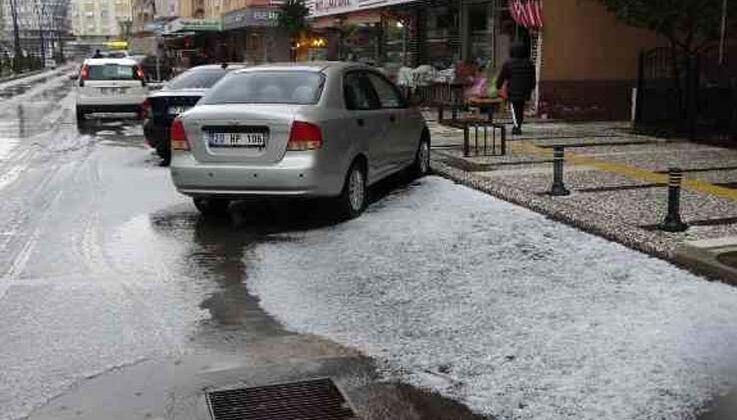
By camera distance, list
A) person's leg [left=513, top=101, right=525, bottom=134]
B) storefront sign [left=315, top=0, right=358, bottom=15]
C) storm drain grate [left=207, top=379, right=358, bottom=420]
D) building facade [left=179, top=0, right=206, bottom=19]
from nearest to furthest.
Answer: storm drain grate [left=207, top=379, right=358, bottom=420] < person's leg [left=513, top=101, right=525, bottom=134] < storefront sign [left=315, top=0, right=358, bottom=15] < building facade [left=179, top=0, right=206, bottom=19]

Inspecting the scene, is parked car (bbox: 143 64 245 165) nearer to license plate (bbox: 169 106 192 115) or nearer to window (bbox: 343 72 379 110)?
license plate (bbox: 169 106 192 115)

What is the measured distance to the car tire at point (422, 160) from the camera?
38.3ft

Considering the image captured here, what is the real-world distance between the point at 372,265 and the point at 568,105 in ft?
42.7

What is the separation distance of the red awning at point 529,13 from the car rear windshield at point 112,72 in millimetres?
9932


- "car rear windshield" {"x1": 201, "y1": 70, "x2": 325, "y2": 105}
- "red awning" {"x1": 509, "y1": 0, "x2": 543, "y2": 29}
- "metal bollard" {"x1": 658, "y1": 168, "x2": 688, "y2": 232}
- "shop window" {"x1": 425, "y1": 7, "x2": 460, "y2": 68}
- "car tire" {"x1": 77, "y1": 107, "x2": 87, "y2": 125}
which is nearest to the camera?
"metal bollard" {"x1": 658, "y1": 168, "x2": 688, "y2": 232}

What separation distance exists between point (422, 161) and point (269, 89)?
10.7 feet

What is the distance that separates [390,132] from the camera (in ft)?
33.8

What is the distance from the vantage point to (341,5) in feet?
93.8

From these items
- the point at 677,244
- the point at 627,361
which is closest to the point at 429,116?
the point at 677,244

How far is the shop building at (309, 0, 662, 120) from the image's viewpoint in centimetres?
1897

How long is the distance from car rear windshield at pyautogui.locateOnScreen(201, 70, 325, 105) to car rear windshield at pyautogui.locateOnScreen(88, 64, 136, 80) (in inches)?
549

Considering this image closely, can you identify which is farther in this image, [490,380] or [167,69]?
[167,69]

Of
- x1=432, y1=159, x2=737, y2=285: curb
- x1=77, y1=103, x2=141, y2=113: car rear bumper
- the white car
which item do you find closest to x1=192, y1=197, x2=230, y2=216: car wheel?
x1=432, y1=159, x2=737, y2=285: curb

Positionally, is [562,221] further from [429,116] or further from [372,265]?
[429,116]
